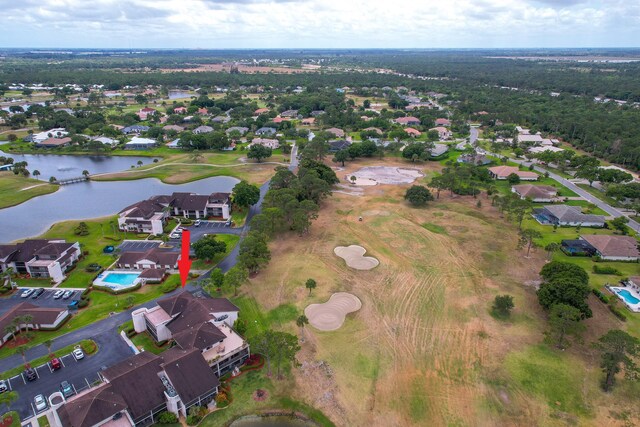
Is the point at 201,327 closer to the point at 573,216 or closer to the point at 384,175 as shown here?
the point at 573,216

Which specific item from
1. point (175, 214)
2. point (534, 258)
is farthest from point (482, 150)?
point (175, 214)

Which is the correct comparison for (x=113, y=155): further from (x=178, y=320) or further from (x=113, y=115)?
(x=178, y=320)

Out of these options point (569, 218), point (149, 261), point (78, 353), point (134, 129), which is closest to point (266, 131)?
point (134, 129)

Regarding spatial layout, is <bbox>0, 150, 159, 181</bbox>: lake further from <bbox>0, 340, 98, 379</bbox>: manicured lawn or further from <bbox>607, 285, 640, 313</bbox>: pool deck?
<bbox>607, 285, 640, 313</bbox>: pool deck

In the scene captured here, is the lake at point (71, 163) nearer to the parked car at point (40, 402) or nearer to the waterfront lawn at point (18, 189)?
the waterfront lawn at point (18, 189)

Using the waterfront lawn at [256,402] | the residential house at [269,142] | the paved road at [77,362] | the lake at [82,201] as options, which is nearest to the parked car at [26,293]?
the paved road at [77,362]

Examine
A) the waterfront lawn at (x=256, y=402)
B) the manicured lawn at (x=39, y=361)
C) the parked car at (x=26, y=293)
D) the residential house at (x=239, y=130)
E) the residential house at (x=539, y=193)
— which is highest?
the waterfront lawn at (x=256, y=402)
